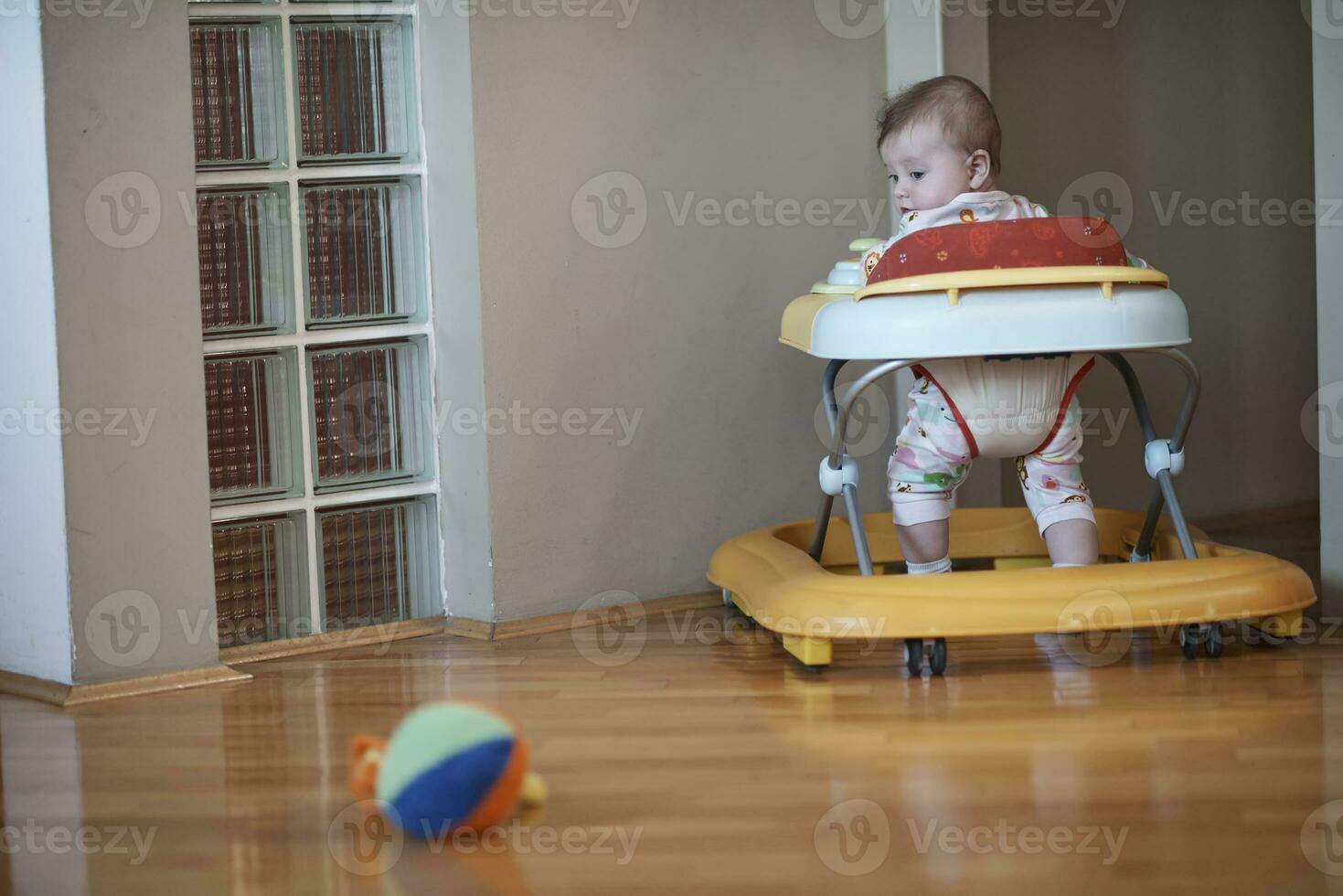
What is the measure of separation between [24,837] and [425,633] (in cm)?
108

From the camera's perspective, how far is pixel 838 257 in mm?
2934

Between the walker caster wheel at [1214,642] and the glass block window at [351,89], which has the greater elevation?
the glass block window at [351,89]

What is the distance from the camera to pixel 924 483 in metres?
2.42

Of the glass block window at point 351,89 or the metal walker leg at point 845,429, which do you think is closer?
the metal walker leg at point 845,429

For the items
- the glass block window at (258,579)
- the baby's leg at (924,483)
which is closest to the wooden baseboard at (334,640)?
the glass block window at (258,579)

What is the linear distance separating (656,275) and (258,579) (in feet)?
2.89

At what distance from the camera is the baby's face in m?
2.41

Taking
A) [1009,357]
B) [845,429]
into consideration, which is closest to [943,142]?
[1009,357]

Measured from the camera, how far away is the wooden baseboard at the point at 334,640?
246 centimetres

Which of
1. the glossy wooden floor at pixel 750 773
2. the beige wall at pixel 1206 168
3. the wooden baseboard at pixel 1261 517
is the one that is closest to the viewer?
the glossy wooden floor at pixel 750 773

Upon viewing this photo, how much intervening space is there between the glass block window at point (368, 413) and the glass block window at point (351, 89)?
1.12 ft

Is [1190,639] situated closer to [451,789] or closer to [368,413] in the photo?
[451,789]

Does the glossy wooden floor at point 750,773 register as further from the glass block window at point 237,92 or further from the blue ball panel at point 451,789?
the glass block window at point 237,92

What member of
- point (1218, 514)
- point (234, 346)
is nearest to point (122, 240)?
point (234, 346)
